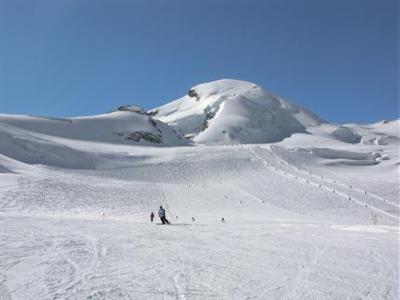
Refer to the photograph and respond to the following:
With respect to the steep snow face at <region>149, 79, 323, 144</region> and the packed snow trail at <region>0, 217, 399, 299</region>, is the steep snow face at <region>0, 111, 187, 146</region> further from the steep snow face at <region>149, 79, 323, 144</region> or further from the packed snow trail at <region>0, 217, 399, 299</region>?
the packed snow trail at <region>0, 217, 399, 299</region>

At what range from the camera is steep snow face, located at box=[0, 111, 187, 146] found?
290 ft

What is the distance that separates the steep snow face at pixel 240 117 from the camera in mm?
149125

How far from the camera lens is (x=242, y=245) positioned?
17.9 metres

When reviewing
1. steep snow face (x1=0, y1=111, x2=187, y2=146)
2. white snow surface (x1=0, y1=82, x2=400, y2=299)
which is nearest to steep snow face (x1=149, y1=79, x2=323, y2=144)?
steep snow face (x1=0, y1=111, x2=187, y2=146)

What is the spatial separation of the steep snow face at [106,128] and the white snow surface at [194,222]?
0.64 metres

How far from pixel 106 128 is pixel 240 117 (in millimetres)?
66675

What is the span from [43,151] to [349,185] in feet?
125

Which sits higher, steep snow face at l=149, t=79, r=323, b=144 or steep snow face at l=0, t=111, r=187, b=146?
steep snow face at l=149, t=79, r=323, b=144

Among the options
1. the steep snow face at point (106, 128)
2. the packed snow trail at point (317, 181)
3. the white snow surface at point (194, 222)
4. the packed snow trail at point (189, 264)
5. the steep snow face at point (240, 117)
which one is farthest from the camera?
the steep snow face at point (240, 117)

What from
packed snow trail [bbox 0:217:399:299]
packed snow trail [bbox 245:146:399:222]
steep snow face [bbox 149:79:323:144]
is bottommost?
packed snow trail [bbox 0:217:399:299]

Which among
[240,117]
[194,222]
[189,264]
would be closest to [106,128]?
[240,117]

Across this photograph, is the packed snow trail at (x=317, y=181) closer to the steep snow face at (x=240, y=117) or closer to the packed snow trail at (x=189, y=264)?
the packed snow trail at (x=189, y=264)

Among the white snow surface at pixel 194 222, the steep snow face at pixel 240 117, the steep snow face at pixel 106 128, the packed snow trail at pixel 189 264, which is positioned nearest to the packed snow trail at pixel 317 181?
the white snow surface at pixel 194 222

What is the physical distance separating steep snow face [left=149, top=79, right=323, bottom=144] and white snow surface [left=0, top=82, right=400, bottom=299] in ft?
186
